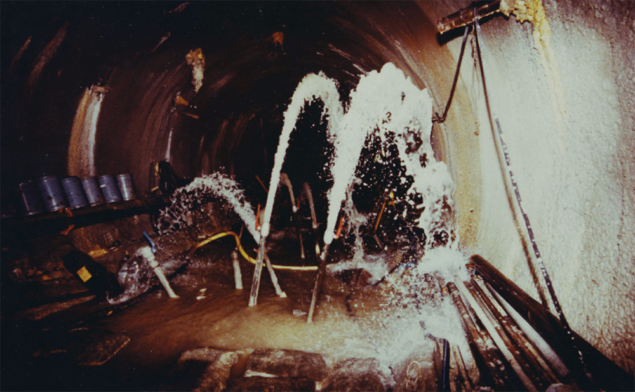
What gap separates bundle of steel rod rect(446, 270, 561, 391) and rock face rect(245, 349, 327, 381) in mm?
1498

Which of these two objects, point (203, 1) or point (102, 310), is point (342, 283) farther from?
point (203, 1)

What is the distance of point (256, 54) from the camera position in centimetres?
604

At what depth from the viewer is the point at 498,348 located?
8.07 feet

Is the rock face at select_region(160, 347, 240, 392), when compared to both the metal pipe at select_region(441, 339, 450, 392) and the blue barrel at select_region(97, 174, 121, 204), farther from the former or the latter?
the blue barrel at select_region(97, 174, 121, 204)

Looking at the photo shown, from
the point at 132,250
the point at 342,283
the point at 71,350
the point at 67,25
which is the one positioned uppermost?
the point at 67,25

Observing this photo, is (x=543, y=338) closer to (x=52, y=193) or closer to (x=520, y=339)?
(x=520, y=339)

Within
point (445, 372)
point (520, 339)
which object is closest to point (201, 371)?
point (445, 372)

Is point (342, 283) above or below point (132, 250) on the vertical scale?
below

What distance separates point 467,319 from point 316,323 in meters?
2.02

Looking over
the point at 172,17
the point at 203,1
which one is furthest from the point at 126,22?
the point at 203,1

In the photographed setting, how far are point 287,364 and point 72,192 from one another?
17.6ft

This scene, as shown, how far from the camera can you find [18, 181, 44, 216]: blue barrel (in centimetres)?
412

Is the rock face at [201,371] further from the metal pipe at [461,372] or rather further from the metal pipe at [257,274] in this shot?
the metal pipe at [461,372]

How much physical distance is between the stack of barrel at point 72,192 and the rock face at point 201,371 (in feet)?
13.1
